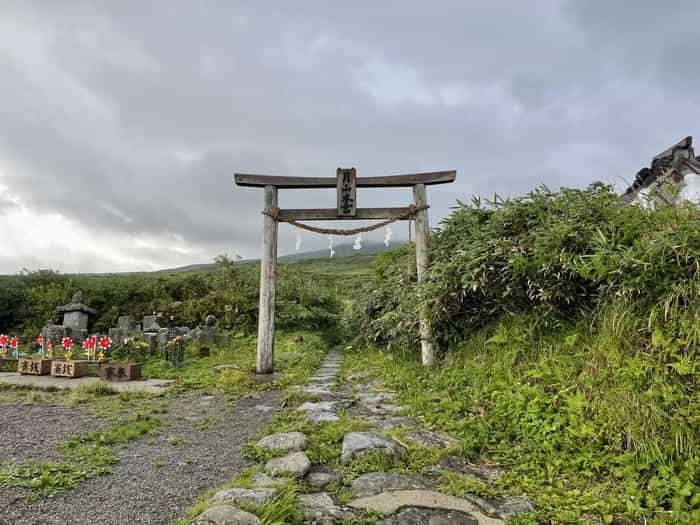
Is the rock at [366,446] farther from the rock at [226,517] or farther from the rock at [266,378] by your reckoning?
the rock at [266,378]

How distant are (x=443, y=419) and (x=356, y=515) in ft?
6.65

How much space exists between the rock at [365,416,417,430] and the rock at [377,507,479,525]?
63.4 inches

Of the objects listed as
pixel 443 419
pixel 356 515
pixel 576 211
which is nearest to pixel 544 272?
pixel 576 211

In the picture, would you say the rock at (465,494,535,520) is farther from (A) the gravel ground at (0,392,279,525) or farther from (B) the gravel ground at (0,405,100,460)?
(B) the gravel ground at (0,405,100,460)

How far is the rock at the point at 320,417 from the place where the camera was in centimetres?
455

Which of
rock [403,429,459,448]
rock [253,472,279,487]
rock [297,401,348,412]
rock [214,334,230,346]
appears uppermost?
rock [214,334,230,346]

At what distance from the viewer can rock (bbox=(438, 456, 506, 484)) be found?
3093 mm

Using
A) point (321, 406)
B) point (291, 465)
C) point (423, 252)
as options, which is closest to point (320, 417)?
point (321, 406)

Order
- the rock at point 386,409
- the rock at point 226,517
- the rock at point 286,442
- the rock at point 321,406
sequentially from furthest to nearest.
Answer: the rock at point 321,406 < the rock at point 386,409 < the rock at point 286,442 < the rock at point 226,517

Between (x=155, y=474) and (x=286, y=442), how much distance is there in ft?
3.57

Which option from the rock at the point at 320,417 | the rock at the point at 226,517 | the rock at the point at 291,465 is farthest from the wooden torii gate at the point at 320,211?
the rock at the point at 226,517

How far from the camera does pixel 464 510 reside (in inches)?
102

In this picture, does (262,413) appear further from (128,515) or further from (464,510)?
(464,510)

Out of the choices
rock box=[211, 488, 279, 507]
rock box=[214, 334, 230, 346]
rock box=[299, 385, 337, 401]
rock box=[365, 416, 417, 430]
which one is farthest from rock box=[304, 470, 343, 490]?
rock box=[214, 334, 230, 346]
